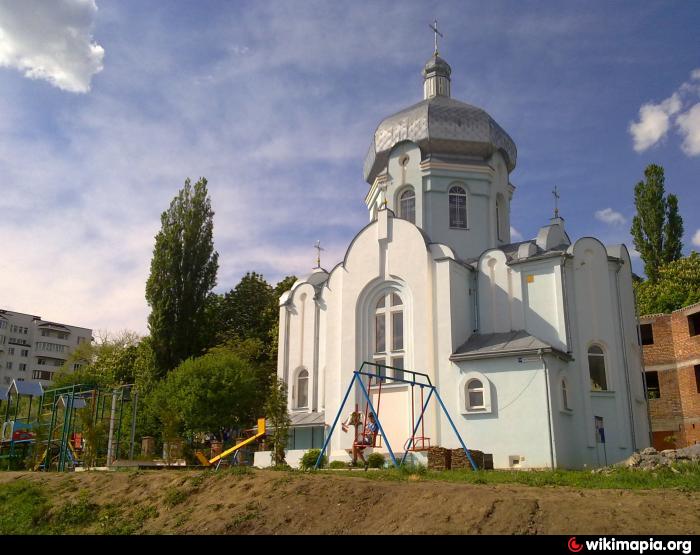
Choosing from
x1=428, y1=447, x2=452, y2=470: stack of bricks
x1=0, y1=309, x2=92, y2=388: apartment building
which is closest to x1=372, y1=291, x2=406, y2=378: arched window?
x1=428, y1=447, x2=452, y2=470: stack of bricks

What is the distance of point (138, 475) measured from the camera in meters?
16.2

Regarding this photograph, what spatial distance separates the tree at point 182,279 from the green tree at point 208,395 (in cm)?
396

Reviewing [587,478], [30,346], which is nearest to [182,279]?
[587,478]

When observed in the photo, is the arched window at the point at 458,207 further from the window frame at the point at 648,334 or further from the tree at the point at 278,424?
the window frame at the point at 648,334

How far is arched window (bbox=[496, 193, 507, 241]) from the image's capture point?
2833 centimetres

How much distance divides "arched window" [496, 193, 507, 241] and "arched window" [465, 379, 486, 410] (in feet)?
26.8

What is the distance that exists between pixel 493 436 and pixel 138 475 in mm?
10349

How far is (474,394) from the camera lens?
72.1 feet

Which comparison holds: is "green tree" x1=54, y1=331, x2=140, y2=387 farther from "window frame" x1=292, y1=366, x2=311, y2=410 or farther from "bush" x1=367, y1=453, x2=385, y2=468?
"bush" x1=367, y1=453, x2=385, y2=468

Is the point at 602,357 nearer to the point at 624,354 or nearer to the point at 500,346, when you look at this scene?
the point at 624,354

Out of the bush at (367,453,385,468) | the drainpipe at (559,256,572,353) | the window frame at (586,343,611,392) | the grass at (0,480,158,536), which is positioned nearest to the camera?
the grass at (0,480,158,536)

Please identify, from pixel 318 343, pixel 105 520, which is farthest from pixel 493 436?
pixel 105 520

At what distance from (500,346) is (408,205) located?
8.42 m
